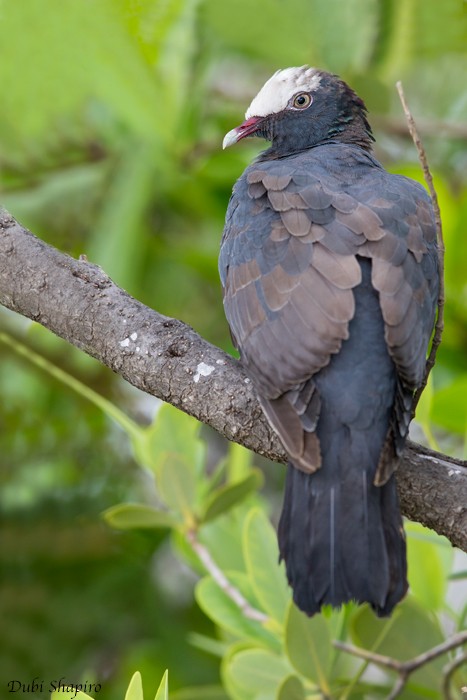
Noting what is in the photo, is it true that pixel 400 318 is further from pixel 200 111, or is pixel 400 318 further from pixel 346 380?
pixel 200 111

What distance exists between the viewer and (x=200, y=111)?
13.6 ft

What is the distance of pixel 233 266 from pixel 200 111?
1.64 meters

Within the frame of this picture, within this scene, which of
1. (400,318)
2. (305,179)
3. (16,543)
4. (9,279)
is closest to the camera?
(400,318)

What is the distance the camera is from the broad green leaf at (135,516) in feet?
8.82

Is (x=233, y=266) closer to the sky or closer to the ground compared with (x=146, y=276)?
closer to the sky

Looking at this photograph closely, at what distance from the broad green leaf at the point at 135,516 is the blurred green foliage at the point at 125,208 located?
0.60 meters

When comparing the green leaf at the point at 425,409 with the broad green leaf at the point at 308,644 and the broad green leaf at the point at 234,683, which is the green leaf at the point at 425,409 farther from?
the broad green leaf at the point at 234,683

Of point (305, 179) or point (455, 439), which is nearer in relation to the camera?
point (305, 179)

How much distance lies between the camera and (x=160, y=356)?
244cm

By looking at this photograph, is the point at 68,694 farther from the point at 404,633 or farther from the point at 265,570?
the point at 404,633

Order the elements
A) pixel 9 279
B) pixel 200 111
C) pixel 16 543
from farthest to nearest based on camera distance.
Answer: pixel 200 111 → pixel 16 543 → pixel 9 279

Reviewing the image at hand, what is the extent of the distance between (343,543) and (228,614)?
72 centimetres

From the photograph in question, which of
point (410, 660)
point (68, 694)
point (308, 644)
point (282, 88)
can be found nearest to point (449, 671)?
point (410, 660)

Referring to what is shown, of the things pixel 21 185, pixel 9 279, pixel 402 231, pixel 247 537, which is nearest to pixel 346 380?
pixel 402 231
